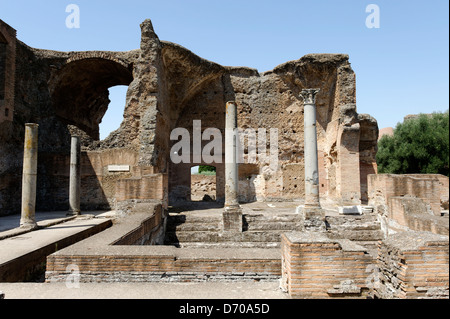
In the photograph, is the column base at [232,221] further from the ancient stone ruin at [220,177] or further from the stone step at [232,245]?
the stone step at [232,245]

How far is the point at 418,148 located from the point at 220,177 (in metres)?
15.1

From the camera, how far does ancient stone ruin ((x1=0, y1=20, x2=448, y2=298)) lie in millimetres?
3459

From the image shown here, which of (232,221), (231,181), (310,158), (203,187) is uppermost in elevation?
(310,158)

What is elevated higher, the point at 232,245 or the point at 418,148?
the point at 418,148

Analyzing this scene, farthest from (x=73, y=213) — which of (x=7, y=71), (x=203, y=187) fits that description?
(x=203, y=187)

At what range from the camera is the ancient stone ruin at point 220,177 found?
3459 mm

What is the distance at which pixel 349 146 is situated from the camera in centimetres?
1313

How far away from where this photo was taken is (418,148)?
67.5ft

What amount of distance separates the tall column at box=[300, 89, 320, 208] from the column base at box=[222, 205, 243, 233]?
2.08 m

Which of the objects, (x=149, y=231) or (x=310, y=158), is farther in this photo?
(x=310, y=158)

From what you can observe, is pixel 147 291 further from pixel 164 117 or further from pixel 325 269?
pixel 164 117
